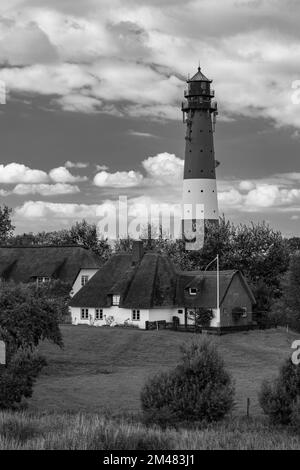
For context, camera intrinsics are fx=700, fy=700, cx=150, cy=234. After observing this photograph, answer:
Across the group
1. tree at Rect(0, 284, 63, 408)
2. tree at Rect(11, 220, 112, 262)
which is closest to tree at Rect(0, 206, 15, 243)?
Result: tree at Rect(11, 220, 112, 262)

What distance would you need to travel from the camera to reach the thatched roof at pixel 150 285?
211 ft

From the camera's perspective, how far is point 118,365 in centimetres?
4800

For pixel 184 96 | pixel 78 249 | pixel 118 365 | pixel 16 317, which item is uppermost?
pixel 184 96

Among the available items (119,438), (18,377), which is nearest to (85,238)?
(18,377)

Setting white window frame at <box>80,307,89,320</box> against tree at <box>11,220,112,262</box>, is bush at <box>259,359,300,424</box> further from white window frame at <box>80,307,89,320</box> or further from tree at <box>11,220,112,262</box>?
tree at <box>11,220,112,262</box>

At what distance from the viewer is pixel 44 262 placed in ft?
252

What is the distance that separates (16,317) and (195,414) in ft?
56.9

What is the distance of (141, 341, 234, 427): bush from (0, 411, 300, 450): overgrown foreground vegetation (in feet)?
5.85

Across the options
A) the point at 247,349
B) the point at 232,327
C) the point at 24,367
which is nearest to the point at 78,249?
the point at 232,327

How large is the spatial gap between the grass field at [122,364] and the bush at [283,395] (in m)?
4.01

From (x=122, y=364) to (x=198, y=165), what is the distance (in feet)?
128

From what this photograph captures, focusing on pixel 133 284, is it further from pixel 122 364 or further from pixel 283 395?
pixel 283 395

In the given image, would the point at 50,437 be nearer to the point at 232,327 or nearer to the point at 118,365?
the point at 118,365

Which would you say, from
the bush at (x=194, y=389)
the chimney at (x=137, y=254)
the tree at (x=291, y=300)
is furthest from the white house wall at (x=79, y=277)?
the bush at (x=194, y=389)
